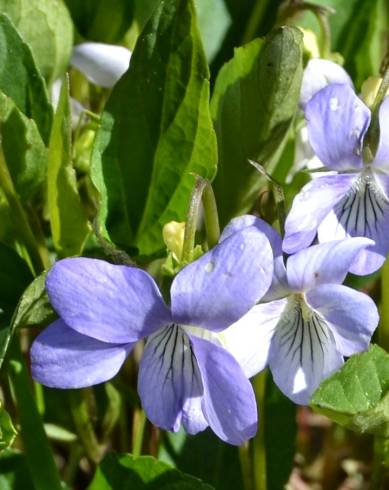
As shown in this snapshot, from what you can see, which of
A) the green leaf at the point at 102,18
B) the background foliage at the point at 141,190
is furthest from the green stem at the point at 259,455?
the green leaf at the point at 102,18

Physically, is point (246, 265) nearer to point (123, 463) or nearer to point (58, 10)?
point (123, 463)

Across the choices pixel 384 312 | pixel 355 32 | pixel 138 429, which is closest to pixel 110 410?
pixel 138 429

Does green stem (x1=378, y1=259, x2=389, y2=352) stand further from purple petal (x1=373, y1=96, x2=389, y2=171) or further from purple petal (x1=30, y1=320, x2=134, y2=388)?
purple petal (x1=30, y1=320, x2=134, y2=388)

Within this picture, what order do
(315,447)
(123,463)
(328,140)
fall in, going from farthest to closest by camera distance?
1. (315,447)
2. (123,463)
3. (328,140)

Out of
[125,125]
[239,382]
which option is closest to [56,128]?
[125,125]

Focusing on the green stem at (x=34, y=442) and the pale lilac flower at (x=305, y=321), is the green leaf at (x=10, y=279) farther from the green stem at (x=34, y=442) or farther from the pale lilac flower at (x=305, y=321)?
the pale lilac flower at (x=305, y=321)

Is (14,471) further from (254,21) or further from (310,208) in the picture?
(254,21)

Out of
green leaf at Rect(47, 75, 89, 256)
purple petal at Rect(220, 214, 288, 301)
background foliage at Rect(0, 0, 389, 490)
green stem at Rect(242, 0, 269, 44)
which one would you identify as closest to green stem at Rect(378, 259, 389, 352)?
background foliage at Rect(0, 0, 389, 490)

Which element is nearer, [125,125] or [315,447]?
[125,125]
